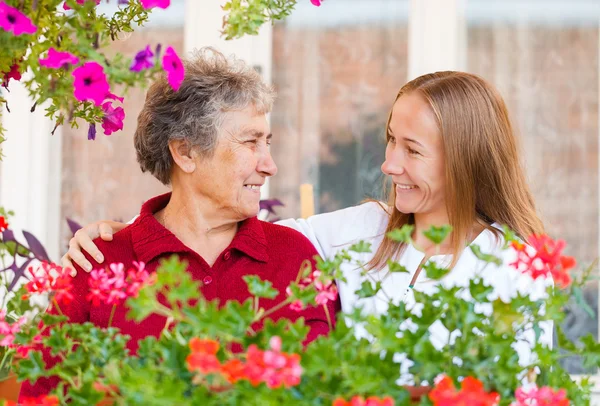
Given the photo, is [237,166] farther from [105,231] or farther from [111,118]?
[111,118]

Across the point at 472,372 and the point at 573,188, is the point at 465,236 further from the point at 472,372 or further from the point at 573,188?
the point at 573,188

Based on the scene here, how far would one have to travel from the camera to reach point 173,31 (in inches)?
142

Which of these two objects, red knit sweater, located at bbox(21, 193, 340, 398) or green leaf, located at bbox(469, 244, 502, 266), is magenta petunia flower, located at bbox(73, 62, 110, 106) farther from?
red knit sweater, located at bbox(21, 193, 340, 398)

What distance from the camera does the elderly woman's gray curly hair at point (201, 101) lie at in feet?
6.49

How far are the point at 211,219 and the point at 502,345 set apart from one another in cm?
120

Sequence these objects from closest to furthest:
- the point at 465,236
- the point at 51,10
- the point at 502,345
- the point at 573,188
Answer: the point at 502,345 → the point at 51,10 → the point at 465,236 → the point at 573,188

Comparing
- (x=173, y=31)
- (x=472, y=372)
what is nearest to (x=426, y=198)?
(x=472, y=372)

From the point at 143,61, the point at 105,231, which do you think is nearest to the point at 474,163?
the point at 105,231

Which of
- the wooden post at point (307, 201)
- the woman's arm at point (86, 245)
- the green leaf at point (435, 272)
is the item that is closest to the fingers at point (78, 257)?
the woman's arm at point (86, 245)

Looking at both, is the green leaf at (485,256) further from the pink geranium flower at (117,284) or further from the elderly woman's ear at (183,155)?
the elderly woman's ear at (183,155)

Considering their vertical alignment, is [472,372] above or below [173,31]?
below

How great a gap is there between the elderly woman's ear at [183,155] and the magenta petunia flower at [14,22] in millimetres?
1012

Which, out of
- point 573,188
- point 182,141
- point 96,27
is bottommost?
point 573,188

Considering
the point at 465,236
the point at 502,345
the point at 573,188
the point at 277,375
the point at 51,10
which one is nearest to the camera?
the point at 277,375
